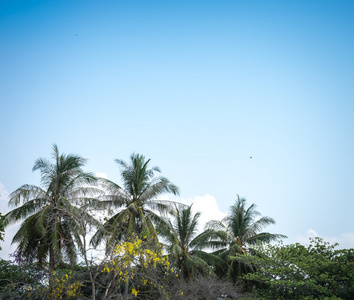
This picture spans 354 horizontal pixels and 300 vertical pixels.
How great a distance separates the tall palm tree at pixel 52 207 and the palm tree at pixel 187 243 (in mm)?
4773

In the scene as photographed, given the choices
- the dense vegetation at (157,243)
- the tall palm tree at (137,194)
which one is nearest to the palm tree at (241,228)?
the dense vegetation at (157,243)

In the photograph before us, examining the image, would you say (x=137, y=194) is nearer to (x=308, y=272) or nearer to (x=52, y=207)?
(x=52, y=207)

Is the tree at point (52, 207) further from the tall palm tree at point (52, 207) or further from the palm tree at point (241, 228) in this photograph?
the palm tree at point (241, 228)

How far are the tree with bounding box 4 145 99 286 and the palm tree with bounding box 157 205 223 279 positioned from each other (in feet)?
15.5

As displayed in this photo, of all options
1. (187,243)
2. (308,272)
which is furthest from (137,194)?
(308,272)

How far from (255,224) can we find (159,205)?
744 cm

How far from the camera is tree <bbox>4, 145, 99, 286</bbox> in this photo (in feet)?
55.1

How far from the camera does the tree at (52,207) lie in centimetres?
1678

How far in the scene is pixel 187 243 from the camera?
828 inches

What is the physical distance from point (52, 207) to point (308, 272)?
11938mm

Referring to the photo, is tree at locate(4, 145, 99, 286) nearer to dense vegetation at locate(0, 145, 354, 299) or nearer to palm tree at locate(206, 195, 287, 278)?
dense vegetation at locate(0, 145, 354, 299)

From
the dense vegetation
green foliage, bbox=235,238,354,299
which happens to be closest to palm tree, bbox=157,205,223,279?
the dense vegetation

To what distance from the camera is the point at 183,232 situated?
21172 millimetres

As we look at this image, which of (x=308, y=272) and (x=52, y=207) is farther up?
(x=52, y=207)
